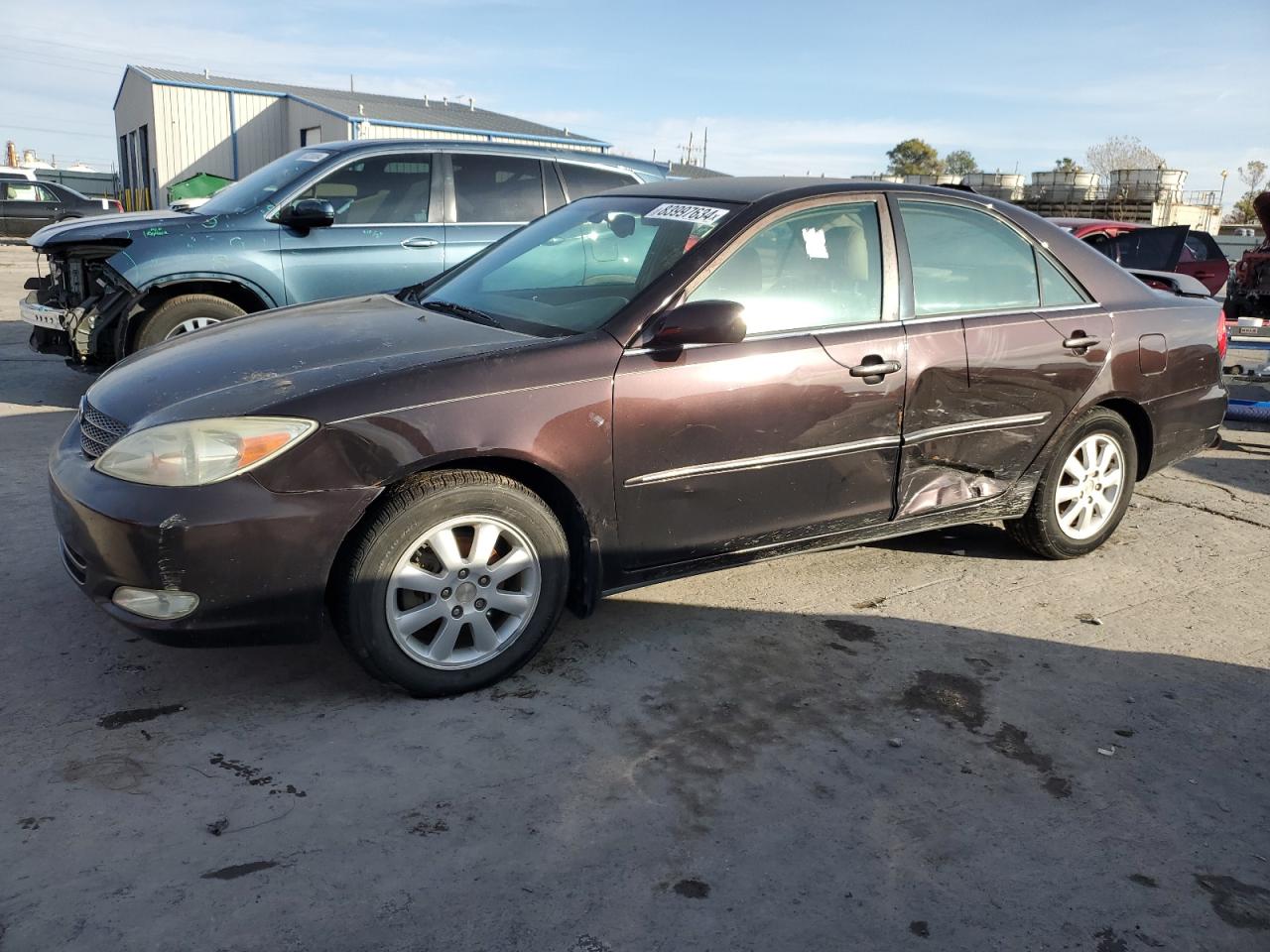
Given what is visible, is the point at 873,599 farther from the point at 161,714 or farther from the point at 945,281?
the point at 161,714

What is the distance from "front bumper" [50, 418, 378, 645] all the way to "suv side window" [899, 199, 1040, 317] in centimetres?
236

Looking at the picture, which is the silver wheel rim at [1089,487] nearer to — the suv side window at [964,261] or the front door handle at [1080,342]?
the front door handle at [1080,342]

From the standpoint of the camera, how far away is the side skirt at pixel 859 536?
371 cm

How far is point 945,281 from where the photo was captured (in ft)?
14.0

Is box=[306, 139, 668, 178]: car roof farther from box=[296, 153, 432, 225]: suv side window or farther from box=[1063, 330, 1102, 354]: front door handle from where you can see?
box=[1063, 330, 1102, 354]: front door handle

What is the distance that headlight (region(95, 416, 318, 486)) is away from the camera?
9.84ft

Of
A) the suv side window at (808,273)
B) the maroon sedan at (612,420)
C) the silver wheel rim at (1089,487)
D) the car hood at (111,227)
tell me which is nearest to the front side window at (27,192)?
the car hood at (111,227)

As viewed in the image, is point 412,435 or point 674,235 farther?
point 674,235

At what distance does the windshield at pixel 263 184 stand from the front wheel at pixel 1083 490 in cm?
512

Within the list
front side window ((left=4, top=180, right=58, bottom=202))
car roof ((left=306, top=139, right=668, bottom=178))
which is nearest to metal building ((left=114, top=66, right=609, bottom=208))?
front side window ((left=4, top=180, right=58, bottom=202))

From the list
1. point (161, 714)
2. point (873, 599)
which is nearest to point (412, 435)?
point (161, 714)

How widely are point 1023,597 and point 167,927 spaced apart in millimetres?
3432

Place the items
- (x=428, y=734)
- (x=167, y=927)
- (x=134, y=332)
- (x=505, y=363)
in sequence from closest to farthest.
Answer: (x=167, y=927) < (x=428, y=734) < (x=505, y=363) < (x=134, y=332)

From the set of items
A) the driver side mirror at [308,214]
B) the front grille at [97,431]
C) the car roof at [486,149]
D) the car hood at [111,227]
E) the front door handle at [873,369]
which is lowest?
the front grille at [97,431]
